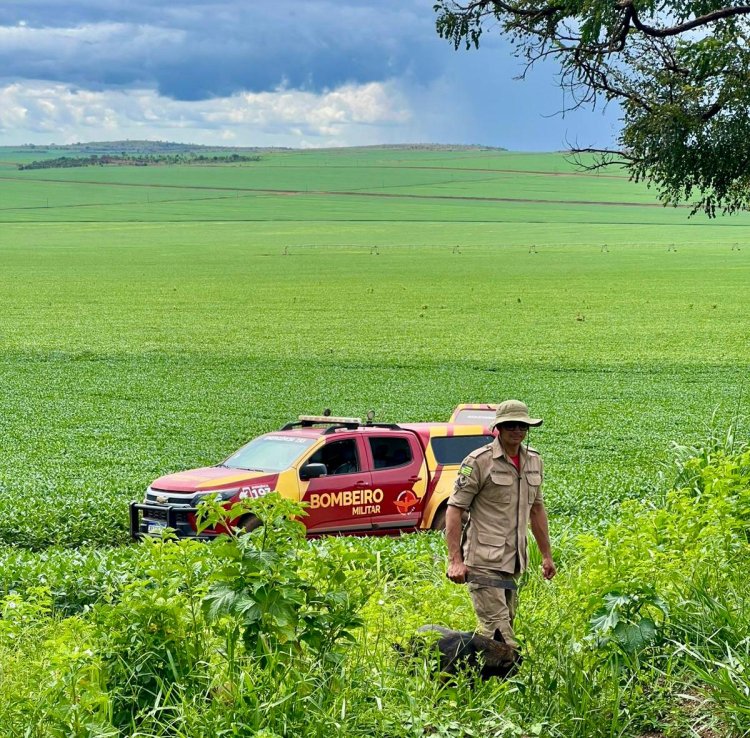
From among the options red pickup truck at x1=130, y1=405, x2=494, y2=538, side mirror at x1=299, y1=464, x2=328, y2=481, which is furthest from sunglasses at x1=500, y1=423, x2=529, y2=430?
side mirror at x1=299, y1=464, x2=328, y2=481

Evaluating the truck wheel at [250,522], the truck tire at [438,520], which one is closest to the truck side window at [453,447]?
the truck tire at [438,520]

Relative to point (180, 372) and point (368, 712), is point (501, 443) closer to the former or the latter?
point (368, 712)

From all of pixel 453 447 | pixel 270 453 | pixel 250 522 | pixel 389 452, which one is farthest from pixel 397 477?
pixel 250 522

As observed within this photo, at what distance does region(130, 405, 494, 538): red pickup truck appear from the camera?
1557 cm

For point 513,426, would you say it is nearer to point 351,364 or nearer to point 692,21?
point 692,21

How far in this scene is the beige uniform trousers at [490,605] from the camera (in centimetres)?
821

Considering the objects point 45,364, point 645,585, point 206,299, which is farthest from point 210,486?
point 206,299

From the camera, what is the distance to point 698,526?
9.50 m

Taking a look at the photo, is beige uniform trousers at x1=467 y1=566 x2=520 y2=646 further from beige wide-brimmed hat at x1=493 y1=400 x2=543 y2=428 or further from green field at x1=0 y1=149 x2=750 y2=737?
beige wide-brimmed hat at x1=493 y1=400 x2=543 y2=428

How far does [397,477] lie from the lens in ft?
53.8

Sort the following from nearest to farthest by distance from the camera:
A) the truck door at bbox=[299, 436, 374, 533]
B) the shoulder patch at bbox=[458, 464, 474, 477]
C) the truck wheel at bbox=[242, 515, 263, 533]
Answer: the shoulder patch at bbox=[458, 464, 474, 477] < the truck wheel at bbox=[242, 515, 263, 533] < the truck door at bbox=[299, 436, 374, 533]

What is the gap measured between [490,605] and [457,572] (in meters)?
0.35

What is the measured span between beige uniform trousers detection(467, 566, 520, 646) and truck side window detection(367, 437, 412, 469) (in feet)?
26.5

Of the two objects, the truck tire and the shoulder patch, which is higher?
the shoulder patch
